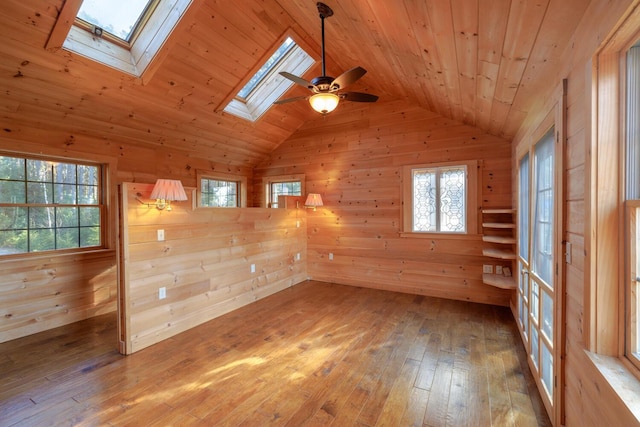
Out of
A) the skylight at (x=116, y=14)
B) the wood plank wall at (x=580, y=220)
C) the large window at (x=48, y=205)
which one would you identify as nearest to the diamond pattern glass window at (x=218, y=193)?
the large window at (x=48, y=205)

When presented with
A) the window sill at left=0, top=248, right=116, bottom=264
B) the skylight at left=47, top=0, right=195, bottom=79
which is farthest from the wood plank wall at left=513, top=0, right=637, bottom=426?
the window sill at left=0, top=248, right=116, bottom=264

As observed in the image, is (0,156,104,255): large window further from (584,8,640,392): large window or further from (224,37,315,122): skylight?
(584,8,640,392): large window

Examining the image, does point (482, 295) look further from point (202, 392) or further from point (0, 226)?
point (0, 226)

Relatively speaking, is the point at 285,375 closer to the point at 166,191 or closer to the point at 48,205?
the point at 166,191

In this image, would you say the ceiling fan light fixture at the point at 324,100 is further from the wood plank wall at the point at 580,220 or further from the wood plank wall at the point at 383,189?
the wood plank wall at the point at 383,189

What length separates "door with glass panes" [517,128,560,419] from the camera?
188 cm

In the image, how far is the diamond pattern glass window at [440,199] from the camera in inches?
178

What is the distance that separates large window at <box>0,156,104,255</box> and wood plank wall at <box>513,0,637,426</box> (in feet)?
16.8

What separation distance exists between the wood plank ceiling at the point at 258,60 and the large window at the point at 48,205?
417 mm

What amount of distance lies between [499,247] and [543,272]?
2.11 m

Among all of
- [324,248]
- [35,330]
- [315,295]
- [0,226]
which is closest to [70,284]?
[35,330]

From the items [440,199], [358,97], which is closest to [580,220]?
[358,97]

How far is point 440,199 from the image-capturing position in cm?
468

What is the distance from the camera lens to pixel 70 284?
12.1ft
